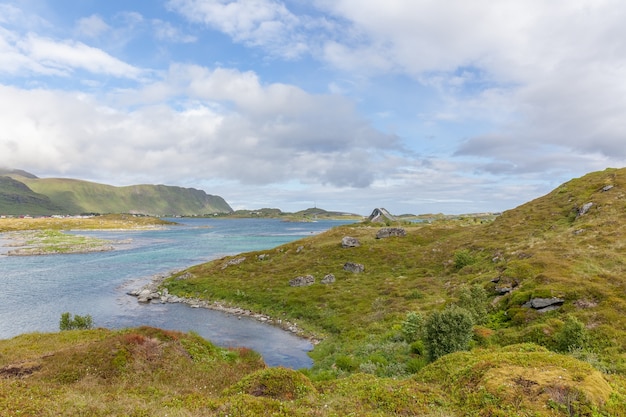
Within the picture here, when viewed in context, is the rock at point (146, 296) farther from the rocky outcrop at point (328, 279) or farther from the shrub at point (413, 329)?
the shrub at point (413, 329)

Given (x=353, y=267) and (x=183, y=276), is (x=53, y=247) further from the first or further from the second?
(x=353, y=267)

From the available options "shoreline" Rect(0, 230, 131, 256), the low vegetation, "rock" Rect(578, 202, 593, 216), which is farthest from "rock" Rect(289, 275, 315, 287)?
"shoreline" Rect(0, 230, 131, 256)

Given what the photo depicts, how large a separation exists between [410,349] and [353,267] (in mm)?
41736

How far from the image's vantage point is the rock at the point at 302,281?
66688mm

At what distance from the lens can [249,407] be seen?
1504 cm

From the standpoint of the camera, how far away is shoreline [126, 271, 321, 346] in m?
50.0

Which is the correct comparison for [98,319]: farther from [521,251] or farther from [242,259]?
[521,251]

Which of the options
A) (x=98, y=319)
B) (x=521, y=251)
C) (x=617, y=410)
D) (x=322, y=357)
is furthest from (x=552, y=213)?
(x=98, y=319)

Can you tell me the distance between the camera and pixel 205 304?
63312 millimetres

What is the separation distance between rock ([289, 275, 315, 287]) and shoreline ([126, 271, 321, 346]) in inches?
438

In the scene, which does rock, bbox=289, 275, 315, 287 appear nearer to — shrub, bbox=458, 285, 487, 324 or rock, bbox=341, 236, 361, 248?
rock, bbox=341, 236, 361, 248

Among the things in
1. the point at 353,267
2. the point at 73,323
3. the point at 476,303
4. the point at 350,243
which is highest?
the point at 350,243

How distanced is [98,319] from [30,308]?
16.1m

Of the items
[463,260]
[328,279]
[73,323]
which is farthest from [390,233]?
[73,323]
